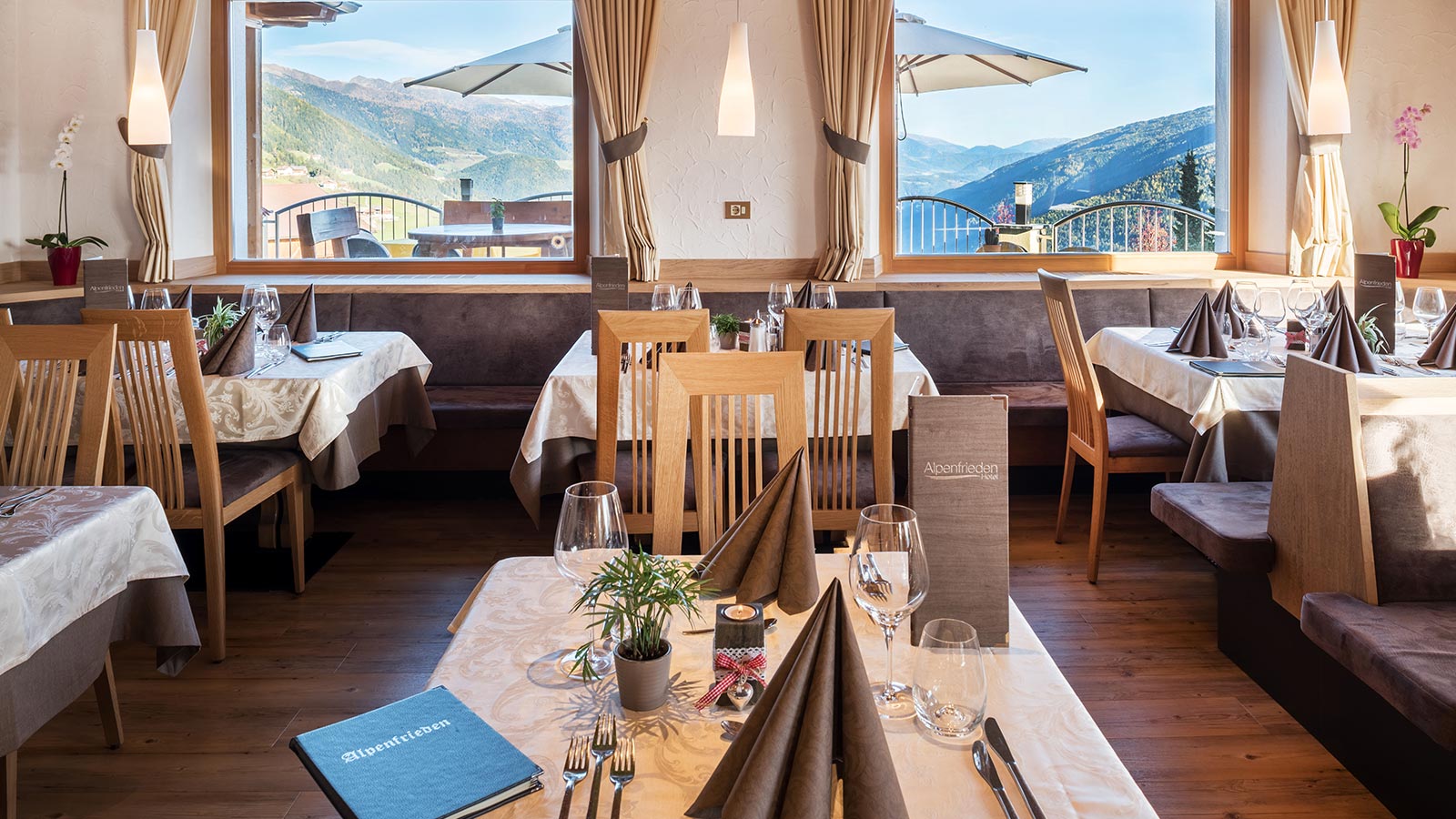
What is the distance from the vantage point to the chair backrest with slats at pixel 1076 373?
12.2 feet

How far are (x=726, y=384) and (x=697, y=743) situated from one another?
1.09 m

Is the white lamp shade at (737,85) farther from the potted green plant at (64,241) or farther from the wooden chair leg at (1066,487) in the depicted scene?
the potted green plant at (64,241)

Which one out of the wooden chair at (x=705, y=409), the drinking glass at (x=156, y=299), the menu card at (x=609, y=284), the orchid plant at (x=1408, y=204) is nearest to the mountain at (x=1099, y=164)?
the orchid plant at (x=1408, y=204)

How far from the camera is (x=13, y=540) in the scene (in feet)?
6.15

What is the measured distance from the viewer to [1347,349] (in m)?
3.18

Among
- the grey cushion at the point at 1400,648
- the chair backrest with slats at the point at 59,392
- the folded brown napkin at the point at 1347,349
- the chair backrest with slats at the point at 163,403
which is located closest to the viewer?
the grey cushion at the point at 1400,648

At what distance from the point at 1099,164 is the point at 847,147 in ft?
4.90

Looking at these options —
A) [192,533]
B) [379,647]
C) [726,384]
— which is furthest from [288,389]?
[726,384]

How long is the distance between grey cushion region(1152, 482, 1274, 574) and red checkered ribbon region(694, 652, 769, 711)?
187 centimetres

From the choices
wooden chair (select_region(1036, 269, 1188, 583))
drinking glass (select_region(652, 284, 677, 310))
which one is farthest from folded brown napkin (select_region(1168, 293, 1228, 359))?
drinking glass (select_region(652, 284, 677, 310))

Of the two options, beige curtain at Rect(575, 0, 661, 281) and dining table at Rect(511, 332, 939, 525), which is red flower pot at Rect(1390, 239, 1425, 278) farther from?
beige curtain at Rect(575, 0, 661, 281)

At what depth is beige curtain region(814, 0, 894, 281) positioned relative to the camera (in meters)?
5.20

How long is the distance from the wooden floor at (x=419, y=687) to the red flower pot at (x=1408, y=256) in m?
1.94

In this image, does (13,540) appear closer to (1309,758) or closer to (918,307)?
(1309,758)
